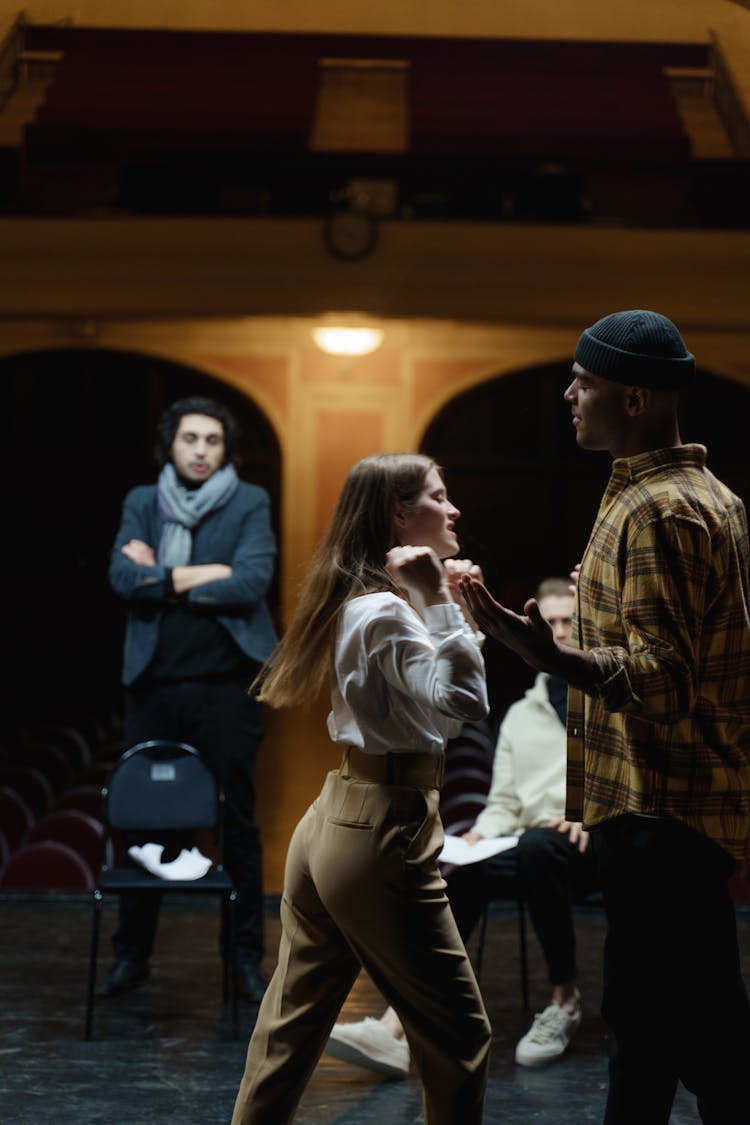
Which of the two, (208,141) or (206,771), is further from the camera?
(208,141)

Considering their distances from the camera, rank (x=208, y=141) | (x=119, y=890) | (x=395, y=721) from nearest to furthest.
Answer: (x=395, y=721) → (x=119, y=890) → (x=208, y=141)

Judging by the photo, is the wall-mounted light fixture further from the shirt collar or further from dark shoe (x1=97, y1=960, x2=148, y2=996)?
the shirt collar

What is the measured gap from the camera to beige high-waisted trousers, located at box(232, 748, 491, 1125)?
6.77 feet

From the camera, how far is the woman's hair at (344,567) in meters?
2.23

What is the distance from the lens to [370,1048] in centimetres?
324

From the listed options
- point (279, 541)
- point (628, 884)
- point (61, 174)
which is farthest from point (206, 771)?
point (279, 541)

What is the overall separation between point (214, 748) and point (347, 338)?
417cm

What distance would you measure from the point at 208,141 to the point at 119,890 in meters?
3.63

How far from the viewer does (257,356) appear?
26.0 ft

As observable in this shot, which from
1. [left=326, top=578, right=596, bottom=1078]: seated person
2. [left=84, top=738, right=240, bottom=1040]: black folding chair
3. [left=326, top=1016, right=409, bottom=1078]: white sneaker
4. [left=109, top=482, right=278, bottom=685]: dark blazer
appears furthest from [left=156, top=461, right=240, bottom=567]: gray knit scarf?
[left=326, top=1016, right=409, bottom=1078]: white sneaker

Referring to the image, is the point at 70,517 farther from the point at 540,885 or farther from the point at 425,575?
the point at 425,575

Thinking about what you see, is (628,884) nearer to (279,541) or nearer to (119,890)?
(119,890)

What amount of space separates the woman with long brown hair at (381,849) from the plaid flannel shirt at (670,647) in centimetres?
21

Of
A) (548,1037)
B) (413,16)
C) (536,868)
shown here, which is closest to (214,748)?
(536,868)
